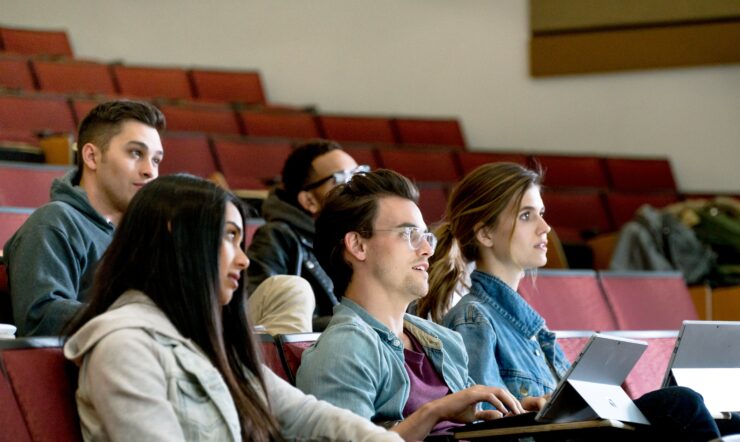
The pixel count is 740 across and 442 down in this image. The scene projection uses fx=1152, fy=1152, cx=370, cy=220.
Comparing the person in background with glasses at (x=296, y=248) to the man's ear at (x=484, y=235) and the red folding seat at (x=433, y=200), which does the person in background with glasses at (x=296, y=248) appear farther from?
the red folding seat at (x=433, y=200)

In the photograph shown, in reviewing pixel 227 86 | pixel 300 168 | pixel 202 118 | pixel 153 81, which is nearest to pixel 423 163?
pixel 202 118

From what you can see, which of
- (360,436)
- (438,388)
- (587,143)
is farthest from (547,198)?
(360,436)

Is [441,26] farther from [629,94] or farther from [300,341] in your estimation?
[300,341]

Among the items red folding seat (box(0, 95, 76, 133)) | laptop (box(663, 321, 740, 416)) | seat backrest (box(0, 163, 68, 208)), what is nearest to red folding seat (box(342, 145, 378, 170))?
red folding seat (box(0, 95, 76, 133))

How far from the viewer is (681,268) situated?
340 cm

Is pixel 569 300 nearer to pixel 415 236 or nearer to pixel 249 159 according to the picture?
pixel 415 236

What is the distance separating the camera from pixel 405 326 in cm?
143

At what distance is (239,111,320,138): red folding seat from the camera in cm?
461

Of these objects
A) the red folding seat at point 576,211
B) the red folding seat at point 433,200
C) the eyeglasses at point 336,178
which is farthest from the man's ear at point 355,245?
the red folding seat at point 576,211

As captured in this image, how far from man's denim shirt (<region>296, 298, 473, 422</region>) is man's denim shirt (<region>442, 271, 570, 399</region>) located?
15 centimetres

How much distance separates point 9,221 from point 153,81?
10.7ft

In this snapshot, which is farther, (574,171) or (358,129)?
(358,129)

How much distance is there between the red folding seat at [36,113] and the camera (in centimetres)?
376

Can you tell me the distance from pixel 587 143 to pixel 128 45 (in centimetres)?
232
